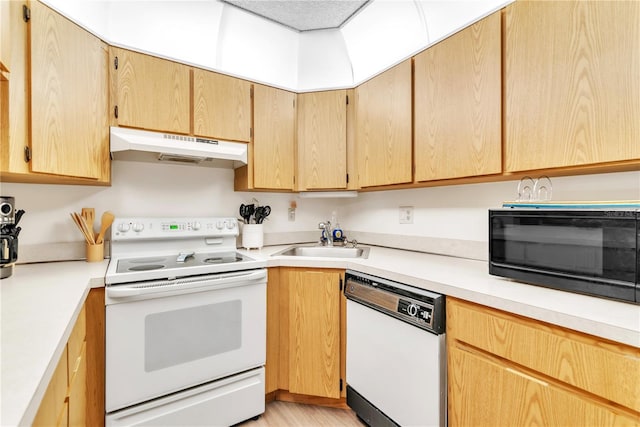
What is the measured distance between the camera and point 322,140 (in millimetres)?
2217

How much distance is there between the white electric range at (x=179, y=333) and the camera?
1.39 metres

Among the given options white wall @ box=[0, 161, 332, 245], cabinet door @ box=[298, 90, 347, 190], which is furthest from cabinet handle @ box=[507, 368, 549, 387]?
white wall @ box=[0, 161, 332, 245]

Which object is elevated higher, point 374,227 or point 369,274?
point 374,227

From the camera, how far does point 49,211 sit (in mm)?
1748

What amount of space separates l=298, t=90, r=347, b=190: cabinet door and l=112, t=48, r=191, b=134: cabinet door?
0.79 metres

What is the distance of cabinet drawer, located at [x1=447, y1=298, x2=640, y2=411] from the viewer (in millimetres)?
789

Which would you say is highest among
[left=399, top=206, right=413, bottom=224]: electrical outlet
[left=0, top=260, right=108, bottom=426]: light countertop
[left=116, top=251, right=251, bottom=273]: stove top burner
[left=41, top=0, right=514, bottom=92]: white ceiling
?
[left=41, top=0, right=514, bottom=92]: white ceiling

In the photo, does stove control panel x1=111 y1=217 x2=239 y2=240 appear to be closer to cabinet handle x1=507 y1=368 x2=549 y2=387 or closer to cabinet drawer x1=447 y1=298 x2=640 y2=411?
cabinet drawer x1=447 y1=298 x2=640 y2=411

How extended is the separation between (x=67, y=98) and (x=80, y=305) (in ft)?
3.37

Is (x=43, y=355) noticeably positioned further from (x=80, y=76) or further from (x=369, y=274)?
(x=80, y=76)

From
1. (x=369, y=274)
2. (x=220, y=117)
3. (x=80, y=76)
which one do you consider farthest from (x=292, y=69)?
(x=369, y=274)

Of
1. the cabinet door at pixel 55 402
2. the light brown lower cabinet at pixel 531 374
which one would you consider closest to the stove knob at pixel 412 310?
the light brown lower cabinet at pixel 531 374

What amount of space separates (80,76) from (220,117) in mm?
712

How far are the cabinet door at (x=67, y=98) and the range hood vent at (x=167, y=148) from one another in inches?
3.9
